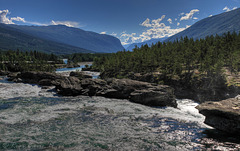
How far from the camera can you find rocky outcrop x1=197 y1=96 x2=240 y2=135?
54.3ft

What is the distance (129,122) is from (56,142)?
1126 centimetres

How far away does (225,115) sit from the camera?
17109 millimetres

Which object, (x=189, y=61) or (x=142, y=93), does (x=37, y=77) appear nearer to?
(x=142, y=93)

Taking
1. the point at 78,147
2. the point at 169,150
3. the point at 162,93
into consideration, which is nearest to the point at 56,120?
the point at 78,147

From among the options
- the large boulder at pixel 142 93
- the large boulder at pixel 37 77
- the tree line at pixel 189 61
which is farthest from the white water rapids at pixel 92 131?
the tree line at pixel 189 61

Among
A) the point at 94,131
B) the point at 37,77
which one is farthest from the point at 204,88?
the point at 37,77

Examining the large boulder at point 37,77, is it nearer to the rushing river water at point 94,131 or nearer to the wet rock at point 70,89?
the wet rock at point 70,89

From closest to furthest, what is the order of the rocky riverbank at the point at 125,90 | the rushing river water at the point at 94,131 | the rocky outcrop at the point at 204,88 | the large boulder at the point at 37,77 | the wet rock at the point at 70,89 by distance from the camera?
the rushing river water at the point at 94,131
the rocky riverbank at the point at 125,90
the wet rock at the point at 70,89
the rocky outcrop at the point at 204,88
the large boulder at the point at 37,77

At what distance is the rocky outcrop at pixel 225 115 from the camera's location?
1656cm

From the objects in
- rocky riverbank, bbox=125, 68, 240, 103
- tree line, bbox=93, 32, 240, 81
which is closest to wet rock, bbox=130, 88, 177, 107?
rocky riverbank, bbox=125, 68, 240, 103

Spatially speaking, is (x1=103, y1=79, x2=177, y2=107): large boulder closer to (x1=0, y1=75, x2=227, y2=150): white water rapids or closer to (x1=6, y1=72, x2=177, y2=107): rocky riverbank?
(x1=6, y1=72, x2=177, y2=107): rocky riverbank

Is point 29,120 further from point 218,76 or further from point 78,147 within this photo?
point 218,76

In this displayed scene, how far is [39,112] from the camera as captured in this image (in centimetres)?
2545

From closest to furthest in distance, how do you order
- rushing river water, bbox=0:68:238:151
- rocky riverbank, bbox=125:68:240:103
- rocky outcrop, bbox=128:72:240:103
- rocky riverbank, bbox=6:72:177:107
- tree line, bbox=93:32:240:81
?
rushing river water, bbox=0:68:238:151, rocky riverbank, bbox=6:72:177:107, rocky riverbank, bbox=125:68:240:103, rocky outcrop, bbox=128:72:240:103, tree line, bbox=93:32:240:81
